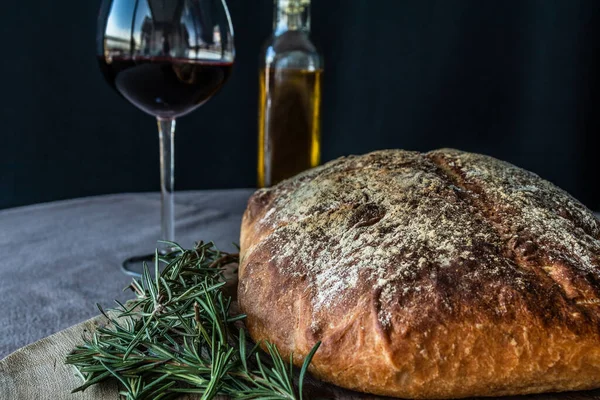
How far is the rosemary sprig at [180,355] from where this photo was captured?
2.03ft

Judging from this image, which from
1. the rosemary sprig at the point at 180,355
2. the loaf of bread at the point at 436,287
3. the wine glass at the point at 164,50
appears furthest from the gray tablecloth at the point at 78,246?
the loaf of bread at the point at 436,287

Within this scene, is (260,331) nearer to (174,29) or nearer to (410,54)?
(174,29)

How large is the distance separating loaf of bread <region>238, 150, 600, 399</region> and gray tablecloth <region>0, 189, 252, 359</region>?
0.42 m

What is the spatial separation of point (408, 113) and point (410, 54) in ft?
0.68

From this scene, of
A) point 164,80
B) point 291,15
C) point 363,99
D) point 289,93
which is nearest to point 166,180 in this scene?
point 164,80

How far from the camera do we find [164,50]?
3.89 feet

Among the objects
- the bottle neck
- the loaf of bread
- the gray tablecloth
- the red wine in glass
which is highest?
the bottle neck

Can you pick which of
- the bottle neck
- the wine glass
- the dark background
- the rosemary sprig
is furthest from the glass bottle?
the rosemary sprig

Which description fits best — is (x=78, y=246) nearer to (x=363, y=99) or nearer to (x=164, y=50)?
(x=164, y=50)

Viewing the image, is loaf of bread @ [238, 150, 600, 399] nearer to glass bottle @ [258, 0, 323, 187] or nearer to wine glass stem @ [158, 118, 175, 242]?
wine glass stem @ [158, 118, 175, 242]

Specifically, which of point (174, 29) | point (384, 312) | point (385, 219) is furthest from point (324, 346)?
point (174, 29)

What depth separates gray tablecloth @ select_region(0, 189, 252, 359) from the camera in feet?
3.43

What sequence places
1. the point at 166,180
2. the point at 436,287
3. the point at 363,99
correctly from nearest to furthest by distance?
the point at 436,287 < the point at 166,180 < the point at 363,99

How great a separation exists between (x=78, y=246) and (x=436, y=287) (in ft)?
3.13
